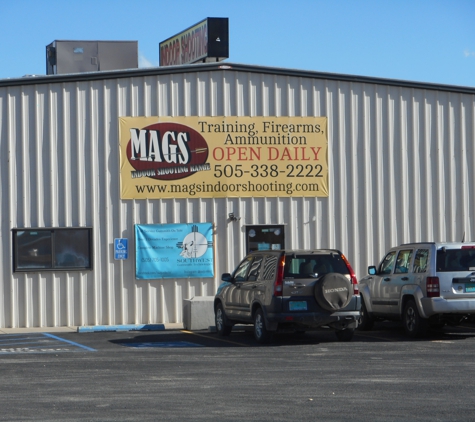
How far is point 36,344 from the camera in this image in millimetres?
17406

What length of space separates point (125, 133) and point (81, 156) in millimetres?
1213

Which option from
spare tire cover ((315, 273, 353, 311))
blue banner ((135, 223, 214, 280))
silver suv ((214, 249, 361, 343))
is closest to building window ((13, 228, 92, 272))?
blue banner ((135, 223, 214, 280))

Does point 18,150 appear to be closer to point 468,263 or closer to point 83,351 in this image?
Answer: point 83,351

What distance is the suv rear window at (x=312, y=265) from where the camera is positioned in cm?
1647

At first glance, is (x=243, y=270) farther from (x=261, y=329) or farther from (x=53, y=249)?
(x=53, y=249)

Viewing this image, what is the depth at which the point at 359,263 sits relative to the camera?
23.0 metres

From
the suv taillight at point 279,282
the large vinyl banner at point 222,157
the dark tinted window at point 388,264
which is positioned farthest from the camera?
the large vinyl banner at point 222,157

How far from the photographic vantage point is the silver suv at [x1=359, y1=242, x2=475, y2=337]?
1692cm

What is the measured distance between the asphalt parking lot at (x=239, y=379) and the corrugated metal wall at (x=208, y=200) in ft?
11.8

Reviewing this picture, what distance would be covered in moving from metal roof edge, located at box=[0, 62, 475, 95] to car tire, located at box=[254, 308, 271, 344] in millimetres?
7713

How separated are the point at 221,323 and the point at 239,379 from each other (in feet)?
21.9

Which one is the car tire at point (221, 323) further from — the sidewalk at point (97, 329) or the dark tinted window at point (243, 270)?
the sidewalk at point (97, 329)

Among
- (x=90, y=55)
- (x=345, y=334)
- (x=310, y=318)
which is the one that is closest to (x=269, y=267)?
(x=310, y=318)

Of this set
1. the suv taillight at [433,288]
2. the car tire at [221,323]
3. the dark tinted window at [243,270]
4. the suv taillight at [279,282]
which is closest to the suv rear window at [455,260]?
the suv taillight at [433,288]
